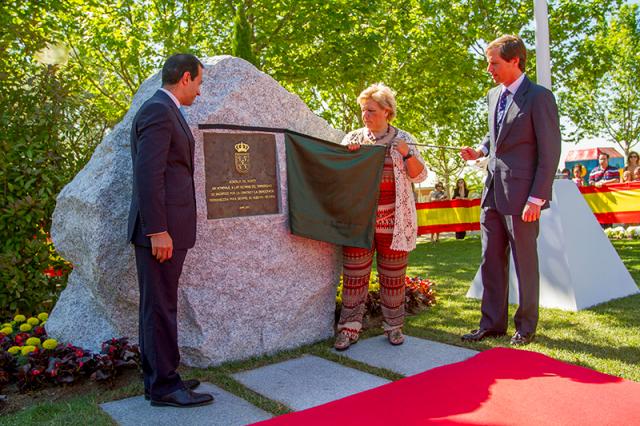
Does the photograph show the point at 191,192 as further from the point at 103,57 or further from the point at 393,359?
the point at 103,57

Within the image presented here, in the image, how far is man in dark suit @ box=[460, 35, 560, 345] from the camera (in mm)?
4207

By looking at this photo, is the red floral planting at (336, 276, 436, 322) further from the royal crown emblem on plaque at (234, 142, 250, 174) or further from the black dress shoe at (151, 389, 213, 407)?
the black dress shoe at (151, 389, 213, 407)

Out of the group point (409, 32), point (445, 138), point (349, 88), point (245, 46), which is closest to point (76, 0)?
point (245, 46)

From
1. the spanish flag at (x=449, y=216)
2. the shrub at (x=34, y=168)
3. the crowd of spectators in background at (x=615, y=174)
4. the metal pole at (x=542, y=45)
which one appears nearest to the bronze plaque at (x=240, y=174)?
the shrub at (x=34, y=168)

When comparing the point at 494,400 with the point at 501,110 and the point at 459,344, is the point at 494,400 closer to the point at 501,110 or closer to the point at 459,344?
the point at 459,344

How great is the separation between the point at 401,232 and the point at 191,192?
1837 millimetres

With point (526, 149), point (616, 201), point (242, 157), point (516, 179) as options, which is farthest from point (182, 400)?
point (616, 201)

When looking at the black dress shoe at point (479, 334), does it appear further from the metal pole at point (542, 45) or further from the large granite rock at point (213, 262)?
the metal pole at point (542, 45)

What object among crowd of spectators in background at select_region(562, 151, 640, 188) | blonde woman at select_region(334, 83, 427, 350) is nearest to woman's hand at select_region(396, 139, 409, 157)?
blonde woman at select_region(334, 83, 427, 350)

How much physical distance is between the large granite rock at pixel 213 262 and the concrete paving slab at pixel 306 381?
1.20 feet

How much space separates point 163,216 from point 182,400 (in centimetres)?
111

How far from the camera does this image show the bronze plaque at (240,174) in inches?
158

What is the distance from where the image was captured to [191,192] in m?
3.32

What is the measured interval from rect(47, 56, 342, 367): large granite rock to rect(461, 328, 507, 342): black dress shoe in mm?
1204
